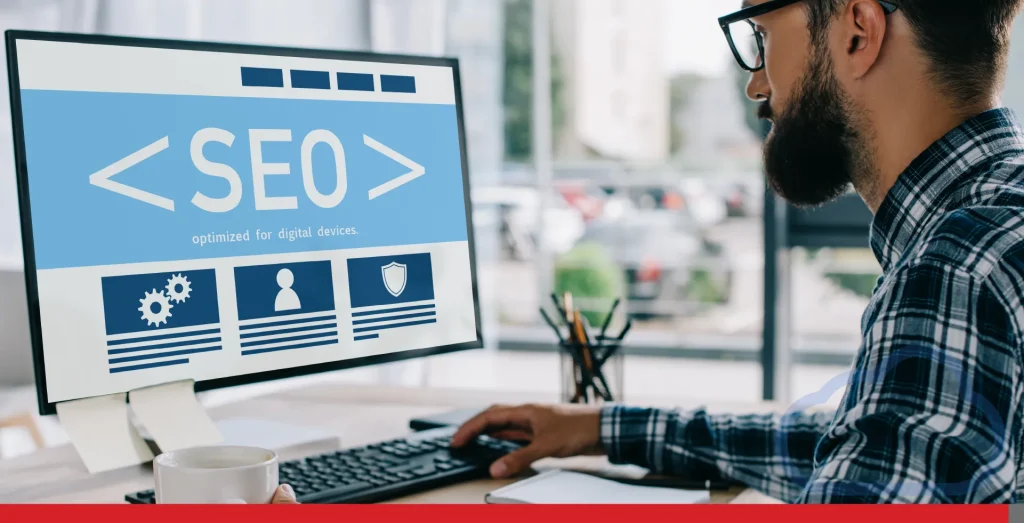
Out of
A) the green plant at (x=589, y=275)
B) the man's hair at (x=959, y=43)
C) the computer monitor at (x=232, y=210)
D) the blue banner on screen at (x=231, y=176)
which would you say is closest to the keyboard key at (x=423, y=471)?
the computer monitor at (x=232, y=210)

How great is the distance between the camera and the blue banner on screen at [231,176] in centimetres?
92

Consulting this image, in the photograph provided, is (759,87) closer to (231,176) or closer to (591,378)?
(591,378)

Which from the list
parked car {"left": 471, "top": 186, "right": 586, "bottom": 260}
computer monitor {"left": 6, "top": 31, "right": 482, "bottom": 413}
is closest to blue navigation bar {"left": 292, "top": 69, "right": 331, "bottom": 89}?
computer monitor {"left": 6, "top": 31, "right": 482, "bottom": 413}

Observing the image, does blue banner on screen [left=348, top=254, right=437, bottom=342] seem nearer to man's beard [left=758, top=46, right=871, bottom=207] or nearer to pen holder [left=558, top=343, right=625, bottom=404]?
pen holder [left=558, top=343, right=625, bottom=404]

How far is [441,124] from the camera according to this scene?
1.19m

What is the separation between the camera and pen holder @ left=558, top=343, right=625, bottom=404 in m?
1.30

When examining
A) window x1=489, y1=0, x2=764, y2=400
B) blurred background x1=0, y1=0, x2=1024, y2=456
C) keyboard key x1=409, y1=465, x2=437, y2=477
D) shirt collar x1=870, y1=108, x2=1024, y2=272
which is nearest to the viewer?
shirt collar x1=870, y1=108, x2=1024, y2=272

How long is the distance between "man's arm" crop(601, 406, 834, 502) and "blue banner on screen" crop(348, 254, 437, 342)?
240mm

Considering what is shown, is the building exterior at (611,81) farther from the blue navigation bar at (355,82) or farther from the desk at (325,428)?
the blue navigation bar at (355,82)

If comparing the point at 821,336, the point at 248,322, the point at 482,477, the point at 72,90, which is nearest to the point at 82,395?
the point at 248,322

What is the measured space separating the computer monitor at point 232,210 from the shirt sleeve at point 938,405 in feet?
1.87

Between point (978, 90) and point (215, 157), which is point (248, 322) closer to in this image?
point (215, 157)

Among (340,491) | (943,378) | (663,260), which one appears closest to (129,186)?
(340,491)

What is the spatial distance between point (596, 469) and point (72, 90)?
65 centimetres
